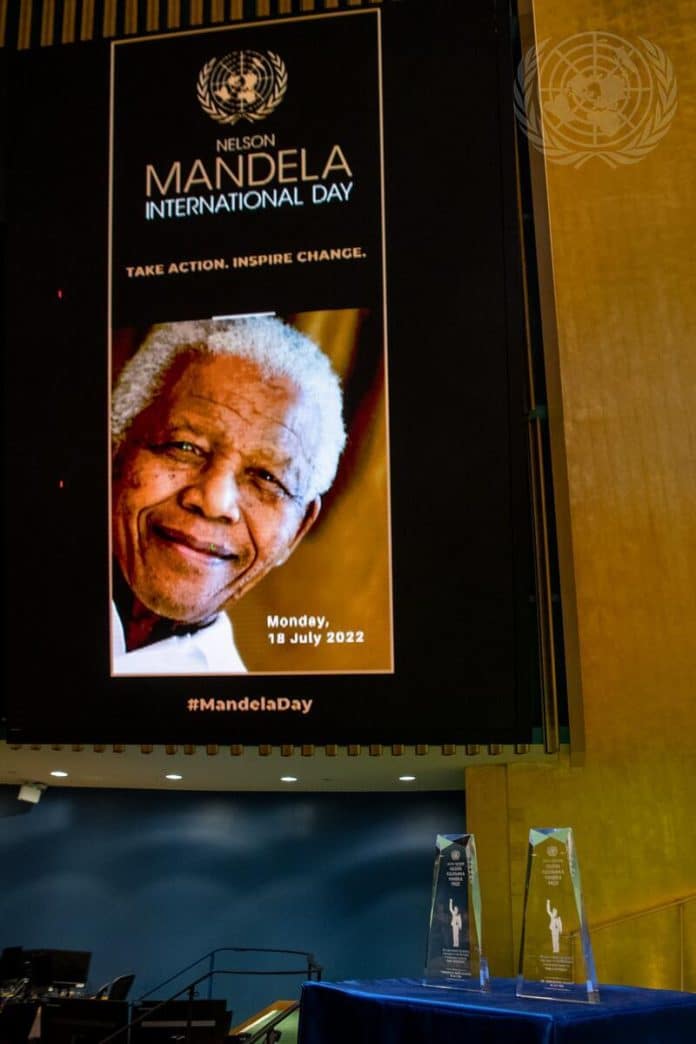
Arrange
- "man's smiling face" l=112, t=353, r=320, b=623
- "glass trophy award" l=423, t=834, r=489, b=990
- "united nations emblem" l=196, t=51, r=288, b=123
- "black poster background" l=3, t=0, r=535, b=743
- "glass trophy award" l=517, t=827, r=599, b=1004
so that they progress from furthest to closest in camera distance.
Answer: "united nations emblem" l=196, t=51, r=288, b=123 < "man's smiling face" l=112, t=353, r=320, b=623 < "black poster background" l=3, t=0, r=535, b=743 < "glass trophy award" l=423, t=834, r=489, b=990 < "glass trophy award" l=517, t=827, r=599, b=1004

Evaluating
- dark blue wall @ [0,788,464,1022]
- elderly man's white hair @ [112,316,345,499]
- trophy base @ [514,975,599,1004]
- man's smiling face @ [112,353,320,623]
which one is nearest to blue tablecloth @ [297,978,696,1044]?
trophy base @ [514,975,599,1004]

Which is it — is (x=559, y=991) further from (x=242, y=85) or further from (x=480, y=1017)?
(x=242, y=85)

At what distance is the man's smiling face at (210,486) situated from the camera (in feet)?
18.6

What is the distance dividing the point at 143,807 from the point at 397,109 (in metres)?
6.13

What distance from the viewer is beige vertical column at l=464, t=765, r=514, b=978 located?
6.15 metres

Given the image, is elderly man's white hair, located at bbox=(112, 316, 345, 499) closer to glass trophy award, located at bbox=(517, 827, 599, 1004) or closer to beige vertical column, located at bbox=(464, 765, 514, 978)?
beige vertical column, located at bbox=(464, 765, 514, 978)

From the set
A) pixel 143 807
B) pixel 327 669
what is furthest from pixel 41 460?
pixel 143 807

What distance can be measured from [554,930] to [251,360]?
3775mm

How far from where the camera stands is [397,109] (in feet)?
19.3

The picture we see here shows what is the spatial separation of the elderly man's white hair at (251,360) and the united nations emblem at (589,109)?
178cm

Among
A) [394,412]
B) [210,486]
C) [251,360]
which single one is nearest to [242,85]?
[251,360]

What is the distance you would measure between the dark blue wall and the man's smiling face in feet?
13.0

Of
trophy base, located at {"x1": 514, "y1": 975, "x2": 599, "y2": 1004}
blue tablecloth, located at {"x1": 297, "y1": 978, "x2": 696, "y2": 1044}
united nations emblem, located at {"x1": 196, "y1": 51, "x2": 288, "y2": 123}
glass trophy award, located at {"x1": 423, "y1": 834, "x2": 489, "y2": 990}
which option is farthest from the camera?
united nations emblem, located at {"x1": 196, "y1": 51, "x2": 288, "y2": 123}

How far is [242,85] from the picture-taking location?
6.11 m
